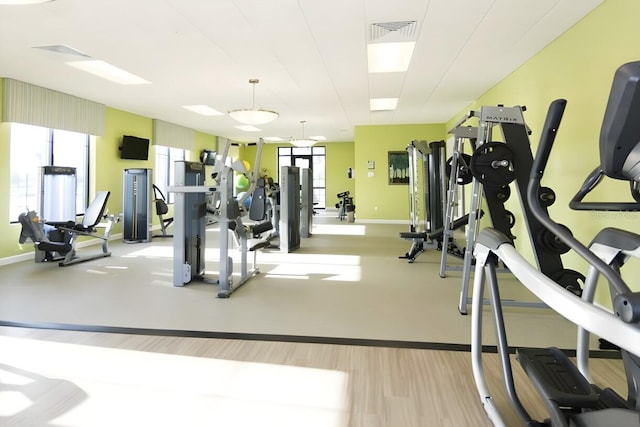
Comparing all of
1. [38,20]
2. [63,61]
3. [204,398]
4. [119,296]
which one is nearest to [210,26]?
[38,20]

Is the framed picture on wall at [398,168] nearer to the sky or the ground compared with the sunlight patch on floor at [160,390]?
nearer to the sky

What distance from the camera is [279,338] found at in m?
2.75

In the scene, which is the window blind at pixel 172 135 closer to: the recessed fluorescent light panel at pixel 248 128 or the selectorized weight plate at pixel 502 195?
the recessed fluorescent light panel at pixel 248 128

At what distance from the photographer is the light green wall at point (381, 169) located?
33.7 feet

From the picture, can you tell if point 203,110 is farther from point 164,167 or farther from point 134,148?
point 164,167

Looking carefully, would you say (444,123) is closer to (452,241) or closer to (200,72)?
(452,241)

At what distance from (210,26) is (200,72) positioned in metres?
1.66

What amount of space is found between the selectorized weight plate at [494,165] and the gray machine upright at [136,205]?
6.38 metres

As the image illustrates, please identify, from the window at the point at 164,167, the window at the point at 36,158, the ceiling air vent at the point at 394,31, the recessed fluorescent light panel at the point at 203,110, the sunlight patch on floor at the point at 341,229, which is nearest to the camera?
the ceiling air vent at the point at 394,31

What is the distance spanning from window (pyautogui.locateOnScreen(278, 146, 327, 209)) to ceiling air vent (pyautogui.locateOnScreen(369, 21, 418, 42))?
36.2ft

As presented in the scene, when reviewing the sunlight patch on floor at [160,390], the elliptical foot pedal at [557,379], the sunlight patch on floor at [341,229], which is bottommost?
the sunlight patch on floor at [160,390]

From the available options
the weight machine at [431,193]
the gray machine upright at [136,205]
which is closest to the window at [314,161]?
the gray machine upright at [136,205]

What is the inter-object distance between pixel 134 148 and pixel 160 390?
7213 mm

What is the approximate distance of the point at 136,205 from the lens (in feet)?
24.5
